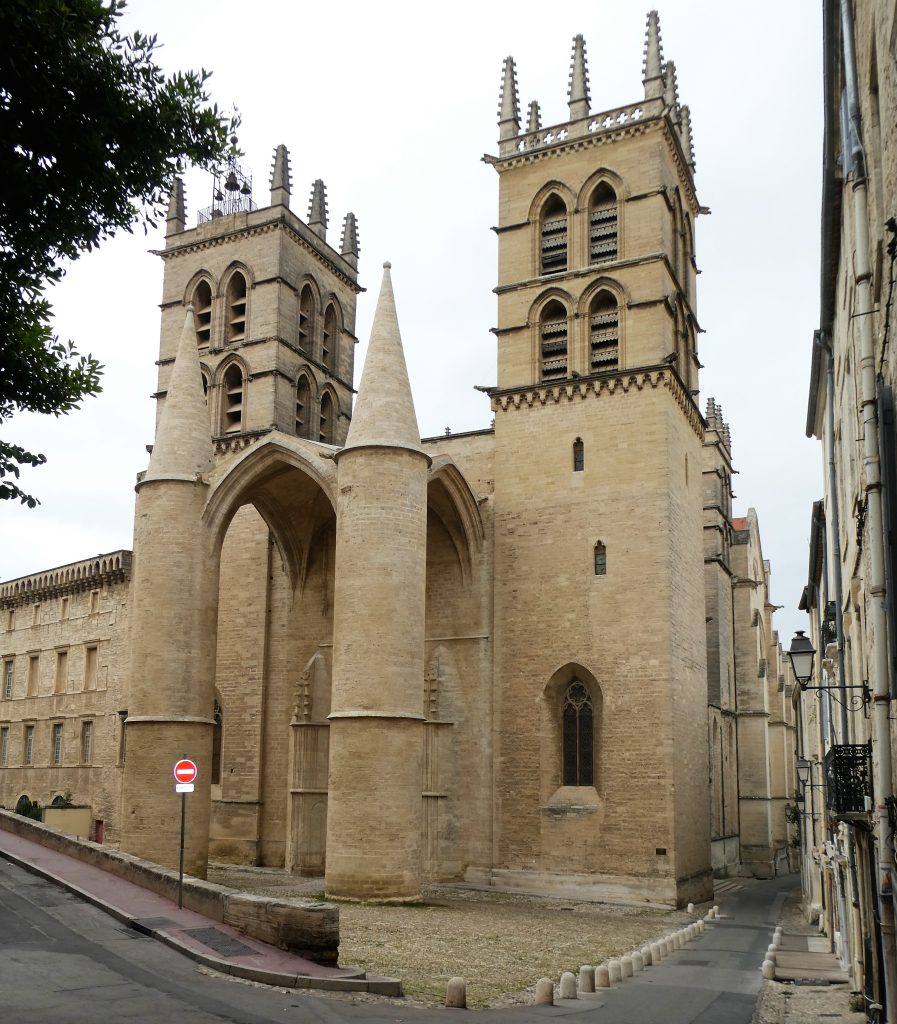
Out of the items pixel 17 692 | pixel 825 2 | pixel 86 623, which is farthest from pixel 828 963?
pixel 17 692

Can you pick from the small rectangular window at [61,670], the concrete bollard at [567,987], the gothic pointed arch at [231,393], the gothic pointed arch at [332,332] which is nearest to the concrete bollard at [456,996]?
the concrete bollard at [567,987]

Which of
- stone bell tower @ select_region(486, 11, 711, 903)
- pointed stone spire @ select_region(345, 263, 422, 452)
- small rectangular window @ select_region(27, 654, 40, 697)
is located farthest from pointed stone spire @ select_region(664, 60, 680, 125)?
small rectangular window @ select_region(27, 654, 40, 697)

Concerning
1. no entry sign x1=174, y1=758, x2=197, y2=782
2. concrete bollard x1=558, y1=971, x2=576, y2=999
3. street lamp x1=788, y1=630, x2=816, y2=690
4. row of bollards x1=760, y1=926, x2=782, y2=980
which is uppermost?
street lamp x1=788, y1=630, x2=816, y2=690

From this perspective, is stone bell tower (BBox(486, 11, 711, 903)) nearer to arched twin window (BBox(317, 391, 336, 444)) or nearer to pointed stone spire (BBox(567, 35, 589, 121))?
pointed stone spire (BBox(567, 35, 589, 121))

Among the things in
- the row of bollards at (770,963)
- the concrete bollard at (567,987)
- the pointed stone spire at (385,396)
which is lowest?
the row of bollards at (770,963)

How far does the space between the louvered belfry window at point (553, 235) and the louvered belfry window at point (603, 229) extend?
0.68 meters

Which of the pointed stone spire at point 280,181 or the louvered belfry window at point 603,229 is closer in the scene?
the louvered belfry window at point 603,229

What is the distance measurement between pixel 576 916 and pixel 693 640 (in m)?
7.58

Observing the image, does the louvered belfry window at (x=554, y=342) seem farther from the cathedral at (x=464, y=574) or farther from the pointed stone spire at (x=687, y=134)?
the pointed stone spire at (x=687, y=134)

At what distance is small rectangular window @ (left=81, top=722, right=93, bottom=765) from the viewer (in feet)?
109

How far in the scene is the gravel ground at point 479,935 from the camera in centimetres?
1230

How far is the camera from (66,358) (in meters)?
7.75

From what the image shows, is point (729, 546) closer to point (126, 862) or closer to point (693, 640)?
point (693, 640)

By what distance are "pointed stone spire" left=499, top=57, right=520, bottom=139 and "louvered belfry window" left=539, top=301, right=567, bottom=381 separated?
4939mm
